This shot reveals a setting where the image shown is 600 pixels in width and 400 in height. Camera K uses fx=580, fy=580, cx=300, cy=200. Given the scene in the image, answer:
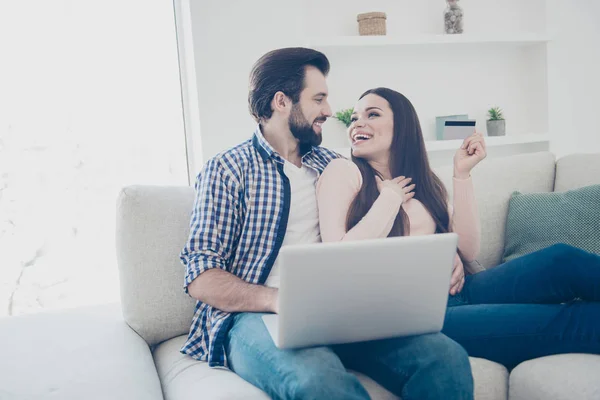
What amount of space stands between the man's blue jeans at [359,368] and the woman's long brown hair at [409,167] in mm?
454

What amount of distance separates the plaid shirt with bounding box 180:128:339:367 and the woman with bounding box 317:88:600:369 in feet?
0.45

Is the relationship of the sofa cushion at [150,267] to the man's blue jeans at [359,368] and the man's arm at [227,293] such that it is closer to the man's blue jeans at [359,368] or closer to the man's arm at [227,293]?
the man's arm at [227,293]

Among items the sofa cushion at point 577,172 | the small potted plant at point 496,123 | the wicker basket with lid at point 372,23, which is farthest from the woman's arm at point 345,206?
the small potted plant at point 496,123

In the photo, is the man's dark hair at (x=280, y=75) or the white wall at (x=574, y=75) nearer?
the man's dark hair at (x=280, y=75)

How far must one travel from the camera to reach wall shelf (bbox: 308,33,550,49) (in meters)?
2.78

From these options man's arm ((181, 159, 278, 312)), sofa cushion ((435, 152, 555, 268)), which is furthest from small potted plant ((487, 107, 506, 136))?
man's arm ((181, 159, 278, 312))

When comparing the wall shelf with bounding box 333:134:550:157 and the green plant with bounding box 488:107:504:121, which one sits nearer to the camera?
the wall shelf with bounding box 333:134:550:157

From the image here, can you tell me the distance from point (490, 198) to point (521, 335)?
2.12 ft

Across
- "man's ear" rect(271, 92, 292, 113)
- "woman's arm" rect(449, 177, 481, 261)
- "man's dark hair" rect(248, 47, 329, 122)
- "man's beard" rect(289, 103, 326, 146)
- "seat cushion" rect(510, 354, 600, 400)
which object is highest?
"man's dark hair" rect(248, 47, 329, 122)

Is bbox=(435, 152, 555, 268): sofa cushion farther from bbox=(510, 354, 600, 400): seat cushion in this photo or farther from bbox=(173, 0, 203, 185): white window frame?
bbox=(173, 0, 203, 185): white window frame

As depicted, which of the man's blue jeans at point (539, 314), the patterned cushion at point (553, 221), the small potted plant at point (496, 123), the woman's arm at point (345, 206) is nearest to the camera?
the man's blue jeans at point (539, 314)

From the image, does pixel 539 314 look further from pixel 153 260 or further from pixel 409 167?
pixel 153 260

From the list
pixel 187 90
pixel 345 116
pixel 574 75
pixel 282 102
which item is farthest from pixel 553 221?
pixel 187 90

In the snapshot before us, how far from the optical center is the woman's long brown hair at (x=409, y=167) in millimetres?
1661
